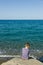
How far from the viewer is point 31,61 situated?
10.1 meters

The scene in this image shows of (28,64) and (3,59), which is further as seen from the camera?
(3,59)

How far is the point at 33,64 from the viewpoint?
9844 mm

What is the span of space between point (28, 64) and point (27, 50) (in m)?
0.94

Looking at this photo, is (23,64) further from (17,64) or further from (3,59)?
(3,59)

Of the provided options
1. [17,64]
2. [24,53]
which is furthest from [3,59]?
[17,64]

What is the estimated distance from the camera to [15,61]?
9875 mm

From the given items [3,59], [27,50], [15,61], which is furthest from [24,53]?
[3,59]

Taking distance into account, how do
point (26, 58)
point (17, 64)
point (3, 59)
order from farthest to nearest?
point (3, 59)
point (26, 58)
point (17, 64)

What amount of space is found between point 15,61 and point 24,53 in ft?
2.93

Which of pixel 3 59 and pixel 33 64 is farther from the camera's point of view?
pixel 3 59

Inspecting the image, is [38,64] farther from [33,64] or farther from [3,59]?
[3,59]

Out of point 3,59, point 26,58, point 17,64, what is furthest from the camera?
point 3,59

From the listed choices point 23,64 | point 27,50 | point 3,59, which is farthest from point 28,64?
Result: point 3,59

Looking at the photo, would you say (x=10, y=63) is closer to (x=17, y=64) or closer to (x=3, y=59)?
(x=17, y=64)
